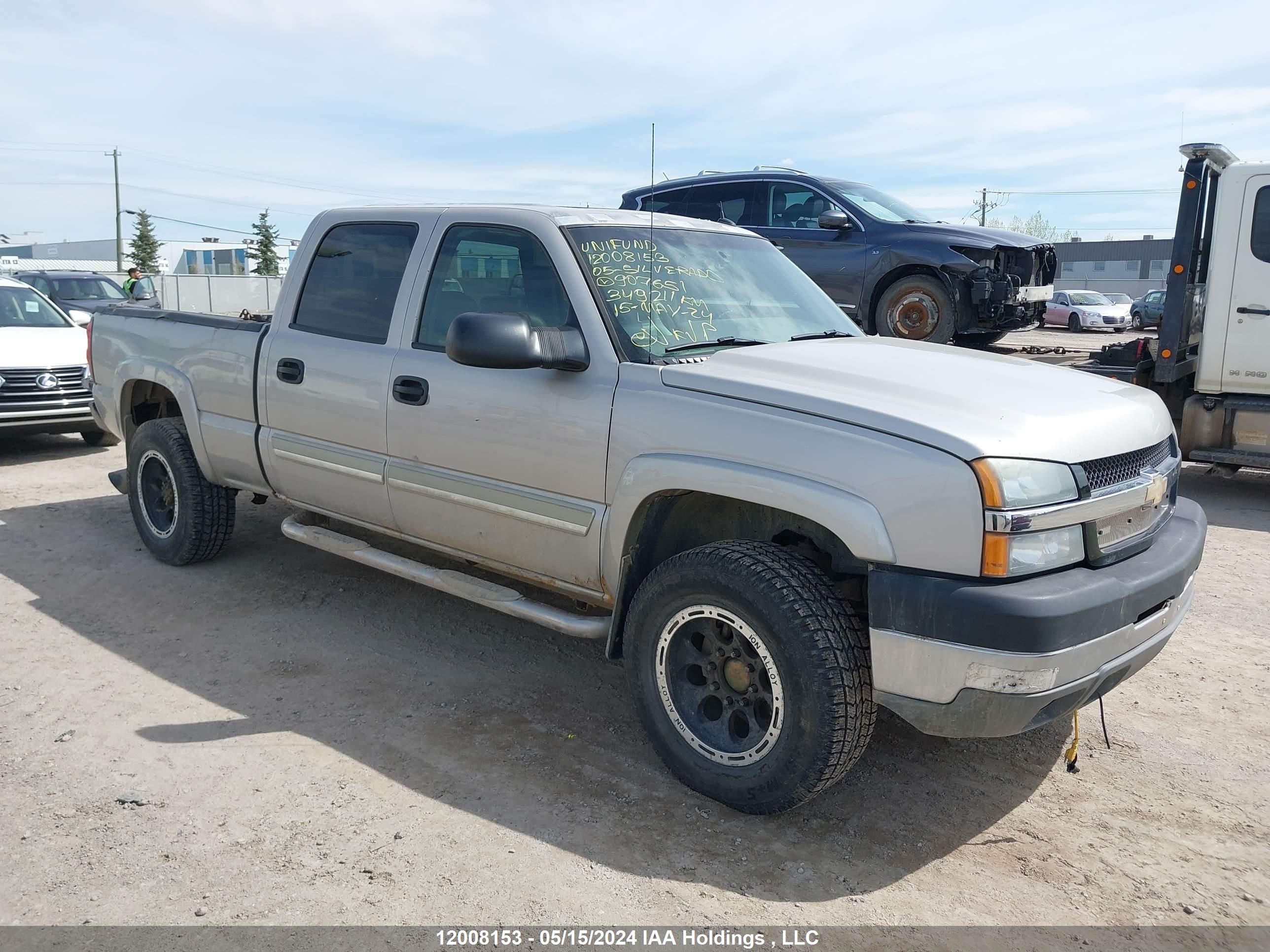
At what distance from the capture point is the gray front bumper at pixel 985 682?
9.30 ft

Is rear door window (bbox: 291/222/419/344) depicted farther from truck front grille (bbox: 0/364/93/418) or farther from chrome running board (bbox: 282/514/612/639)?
truck front grille (bbox: 0/364/93/418)

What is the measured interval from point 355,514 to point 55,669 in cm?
142

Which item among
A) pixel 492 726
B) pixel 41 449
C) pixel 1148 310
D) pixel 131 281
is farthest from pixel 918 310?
pixel 1148 310

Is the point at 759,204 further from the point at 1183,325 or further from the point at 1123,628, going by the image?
the point at 1123,628

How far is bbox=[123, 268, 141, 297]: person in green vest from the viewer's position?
17.0 metres

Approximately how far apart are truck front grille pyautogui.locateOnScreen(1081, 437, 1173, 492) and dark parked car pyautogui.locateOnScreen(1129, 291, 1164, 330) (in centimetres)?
2334

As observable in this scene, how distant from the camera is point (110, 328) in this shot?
20.0 feet

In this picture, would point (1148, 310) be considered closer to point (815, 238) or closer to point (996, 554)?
point (815, 238)

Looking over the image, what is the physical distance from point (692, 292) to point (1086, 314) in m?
31.5

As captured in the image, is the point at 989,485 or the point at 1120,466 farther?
the point at 1120,466

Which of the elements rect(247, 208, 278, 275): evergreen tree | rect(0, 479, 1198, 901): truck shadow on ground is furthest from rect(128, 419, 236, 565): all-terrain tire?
rect(247, 208, 278, 275): evergreen tree

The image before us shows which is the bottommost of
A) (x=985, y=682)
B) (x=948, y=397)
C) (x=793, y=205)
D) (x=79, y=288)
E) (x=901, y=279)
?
(x=985, y=682)

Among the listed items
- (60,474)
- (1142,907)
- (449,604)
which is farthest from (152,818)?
(60,474)

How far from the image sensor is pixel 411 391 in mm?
4266
